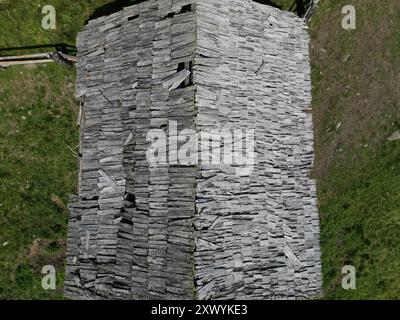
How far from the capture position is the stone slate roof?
10312 mm

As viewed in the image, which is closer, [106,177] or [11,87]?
[106,177]

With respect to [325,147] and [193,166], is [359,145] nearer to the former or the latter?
[325,147]

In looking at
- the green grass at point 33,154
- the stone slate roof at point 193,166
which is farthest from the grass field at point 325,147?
the stone slate roof at point 193,166

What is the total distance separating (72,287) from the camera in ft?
40.5

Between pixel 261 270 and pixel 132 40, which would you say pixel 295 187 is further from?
pixel 132 40

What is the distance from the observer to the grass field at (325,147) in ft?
50.1

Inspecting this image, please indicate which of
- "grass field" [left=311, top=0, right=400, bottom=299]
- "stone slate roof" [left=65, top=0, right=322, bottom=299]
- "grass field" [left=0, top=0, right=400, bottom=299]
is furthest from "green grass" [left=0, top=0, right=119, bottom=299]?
"grass field" [left=311, top=0, right=400, bottom=299]

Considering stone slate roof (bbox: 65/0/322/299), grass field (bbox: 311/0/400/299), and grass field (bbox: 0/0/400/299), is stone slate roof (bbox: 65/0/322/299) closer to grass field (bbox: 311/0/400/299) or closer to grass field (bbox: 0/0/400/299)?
grass field (bbox: 0/0/400/299)

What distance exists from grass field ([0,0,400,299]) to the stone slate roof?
3.03 m

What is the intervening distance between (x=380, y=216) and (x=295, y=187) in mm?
6084

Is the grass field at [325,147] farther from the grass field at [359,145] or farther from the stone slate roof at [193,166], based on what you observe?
the stone slate roof at [193,166]

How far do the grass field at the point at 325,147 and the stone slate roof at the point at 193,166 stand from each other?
3.03 meters
